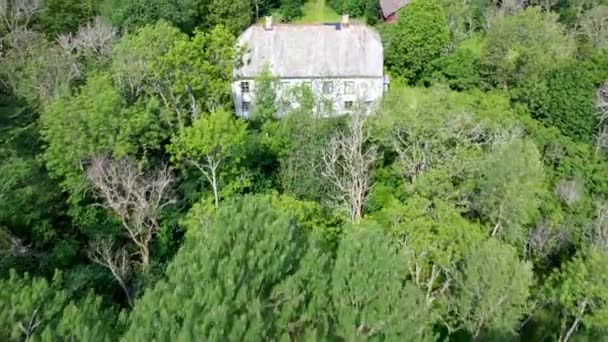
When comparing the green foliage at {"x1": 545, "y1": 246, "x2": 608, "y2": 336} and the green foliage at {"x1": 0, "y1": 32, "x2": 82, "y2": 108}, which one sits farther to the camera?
the green foliage at {"x1": 0, "y1": 32, "x2": 82, "y2": 108}

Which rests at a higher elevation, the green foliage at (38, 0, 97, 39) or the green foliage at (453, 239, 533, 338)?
the green foliage at (38, 0, 97, 39)

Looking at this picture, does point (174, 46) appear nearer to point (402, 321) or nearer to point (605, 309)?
point (402, 321)

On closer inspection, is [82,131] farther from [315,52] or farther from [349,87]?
[349,87]

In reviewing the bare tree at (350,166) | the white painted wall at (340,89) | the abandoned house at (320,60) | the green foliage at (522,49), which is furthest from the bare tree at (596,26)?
the bare tree at (350,166)

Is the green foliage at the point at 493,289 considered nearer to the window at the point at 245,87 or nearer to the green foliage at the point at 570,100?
the green foliage at the point at 570,100

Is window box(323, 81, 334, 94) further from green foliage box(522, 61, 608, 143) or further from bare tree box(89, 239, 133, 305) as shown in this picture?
bare tree box(89, 239, 133, 305)

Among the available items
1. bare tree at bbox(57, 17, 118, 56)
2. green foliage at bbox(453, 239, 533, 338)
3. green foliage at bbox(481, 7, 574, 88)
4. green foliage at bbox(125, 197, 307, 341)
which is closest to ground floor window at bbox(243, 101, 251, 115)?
bare tree at bbox(57, 17, 118, 56)
